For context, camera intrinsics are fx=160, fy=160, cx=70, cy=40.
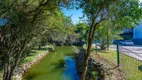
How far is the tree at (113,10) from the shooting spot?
13.2ft

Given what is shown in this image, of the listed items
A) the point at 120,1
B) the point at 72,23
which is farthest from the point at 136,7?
the point at 72,23

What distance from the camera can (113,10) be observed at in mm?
4641

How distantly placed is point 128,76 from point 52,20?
12.7 ft

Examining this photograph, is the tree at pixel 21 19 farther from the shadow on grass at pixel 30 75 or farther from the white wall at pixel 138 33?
the white wall at pixel 138 33

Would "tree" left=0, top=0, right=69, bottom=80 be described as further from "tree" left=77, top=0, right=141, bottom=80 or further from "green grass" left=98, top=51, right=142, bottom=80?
"green grass" left=98, top=51, right=142, bottom=80

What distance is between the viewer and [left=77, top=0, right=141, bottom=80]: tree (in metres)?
4.01

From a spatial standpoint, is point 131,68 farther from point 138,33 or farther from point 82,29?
point 138,33

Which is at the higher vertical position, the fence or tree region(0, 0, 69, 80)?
tree region(0, 0, 69, 80)

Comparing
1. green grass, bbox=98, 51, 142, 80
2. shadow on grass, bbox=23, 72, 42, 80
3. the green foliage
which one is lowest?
shadow on grass, bbox=23, 72, 42, 80

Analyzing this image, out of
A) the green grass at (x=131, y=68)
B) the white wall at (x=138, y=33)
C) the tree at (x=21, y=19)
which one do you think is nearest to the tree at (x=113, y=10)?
the tree at (x=21, y=19)

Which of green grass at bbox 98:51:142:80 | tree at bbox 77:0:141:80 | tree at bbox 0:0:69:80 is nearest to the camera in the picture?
tree at bbox 77:0:141:80

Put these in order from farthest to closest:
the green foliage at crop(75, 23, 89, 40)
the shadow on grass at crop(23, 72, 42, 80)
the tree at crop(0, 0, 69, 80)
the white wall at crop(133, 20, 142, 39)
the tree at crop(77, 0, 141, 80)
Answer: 1. the white wall at crop(133, 20, 142, 39)
2. the shadow on grass at crop(23, 72, 42, 80)
3. the green foliage at crop(75, 23, 89, 40)
4. the tree at crop(0, 0, 69, 80)
5. the tree at crop(77, 0, 141, 80)

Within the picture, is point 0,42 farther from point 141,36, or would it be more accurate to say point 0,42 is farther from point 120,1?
point 141,36

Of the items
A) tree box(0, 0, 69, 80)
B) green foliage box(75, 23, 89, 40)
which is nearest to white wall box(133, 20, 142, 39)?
green foliage box(75, 23, 89, 40)
